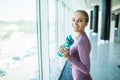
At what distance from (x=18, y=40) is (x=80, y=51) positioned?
3.46 ft

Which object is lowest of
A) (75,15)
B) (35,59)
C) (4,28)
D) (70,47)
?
(35,59)

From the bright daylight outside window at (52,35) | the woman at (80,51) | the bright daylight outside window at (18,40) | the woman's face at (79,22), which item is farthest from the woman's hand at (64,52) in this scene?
the bright daylight outside window at (52,35)

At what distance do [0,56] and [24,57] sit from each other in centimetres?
82

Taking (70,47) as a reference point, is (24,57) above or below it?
below

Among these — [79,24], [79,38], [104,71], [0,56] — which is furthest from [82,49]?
[104,71]

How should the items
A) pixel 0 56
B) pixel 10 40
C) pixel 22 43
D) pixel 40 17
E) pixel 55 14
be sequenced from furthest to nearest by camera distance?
pixel 55 14 < pixel 40 17 < pixel 22 43 < pixel 10 40 < pixel 0 56

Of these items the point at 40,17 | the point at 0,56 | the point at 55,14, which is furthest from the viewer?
the point at 55,14

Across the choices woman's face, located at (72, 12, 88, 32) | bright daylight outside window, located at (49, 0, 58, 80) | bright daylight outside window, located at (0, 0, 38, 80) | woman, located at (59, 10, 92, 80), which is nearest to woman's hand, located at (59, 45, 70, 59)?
woman, located at (59, 10, 92, 80)

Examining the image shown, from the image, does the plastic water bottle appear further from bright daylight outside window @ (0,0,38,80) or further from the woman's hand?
bright daylight outside window @ (0,0,38,80)

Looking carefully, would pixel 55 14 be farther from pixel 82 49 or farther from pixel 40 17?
pixel 82 49

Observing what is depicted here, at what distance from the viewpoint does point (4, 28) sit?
1.75 meters

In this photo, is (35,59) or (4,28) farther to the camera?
(35,59)

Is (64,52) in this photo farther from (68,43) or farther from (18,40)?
(18,40)

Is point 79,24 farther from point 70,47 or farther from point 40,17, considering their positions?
point 40,17
